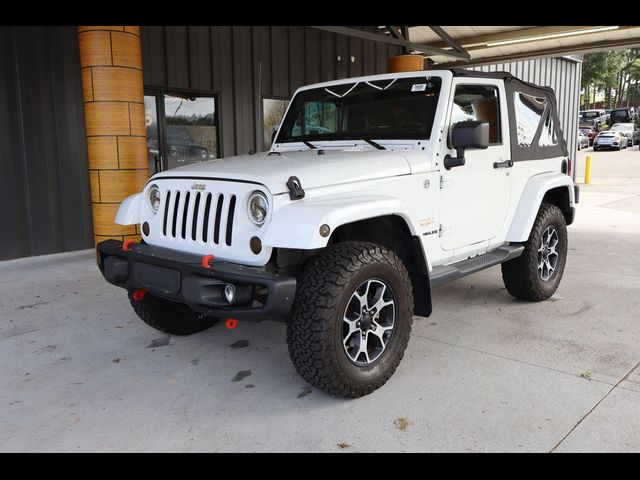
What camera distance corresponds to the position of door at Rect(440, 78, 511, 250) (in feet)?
12.4

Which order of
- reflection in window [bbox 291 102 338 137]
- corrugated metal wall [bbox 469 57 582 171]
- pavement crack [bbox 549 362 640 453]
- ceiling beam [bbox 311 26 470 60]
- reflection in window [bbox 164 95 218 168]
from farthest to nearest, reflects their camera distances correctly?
corrugated metal wall [bbox 469 57 582 171] → ceiling beam [bbox 311 26 470 60] → reflection in window [bbox 164 95 218 168] → reflection in window [bbox 291 102 338 137] → pavement crack [bbox 549 362 640 453]

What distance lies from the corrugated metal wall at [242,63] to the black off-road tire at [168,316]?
381 centimetres

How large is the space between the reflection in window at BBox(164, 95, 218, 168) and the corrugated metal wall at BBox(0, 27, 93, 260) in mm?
1381

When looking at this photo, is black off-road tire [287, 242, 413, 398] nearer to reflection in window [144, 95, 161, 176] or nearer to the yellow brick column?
the yellow brick column

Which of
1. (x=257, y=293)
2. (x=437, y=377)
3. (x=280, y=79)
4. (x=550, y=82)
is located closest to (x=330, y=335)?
(x=257, y=293)

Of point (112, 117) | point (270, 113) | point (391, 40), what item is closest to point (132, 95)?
point (112, 117)

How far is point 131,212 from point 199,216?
2.34 ft

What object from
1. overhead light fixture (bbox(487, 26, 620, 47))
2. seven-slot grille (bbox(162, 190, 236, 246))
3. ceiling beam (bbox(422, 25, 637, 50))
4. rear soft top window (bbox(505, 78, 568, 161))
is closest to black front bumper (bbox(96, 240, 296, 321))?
seven-slot grille (bbox(162, 190, 236, 246))

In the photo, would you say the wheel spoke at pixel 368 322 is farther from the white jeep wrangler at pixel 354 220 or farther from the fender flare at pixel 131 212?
the fender flare at pixel 131 212

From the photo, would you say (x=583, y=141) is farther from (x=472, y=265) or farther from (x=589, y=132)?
(x=472, y=265)

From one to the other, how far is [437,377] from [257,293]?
126 centimetres

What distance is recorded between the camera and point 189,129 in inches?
332

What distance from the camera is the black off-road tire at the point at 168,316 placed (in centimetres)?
386

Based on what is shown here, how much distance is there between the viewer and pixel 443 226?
374cm
